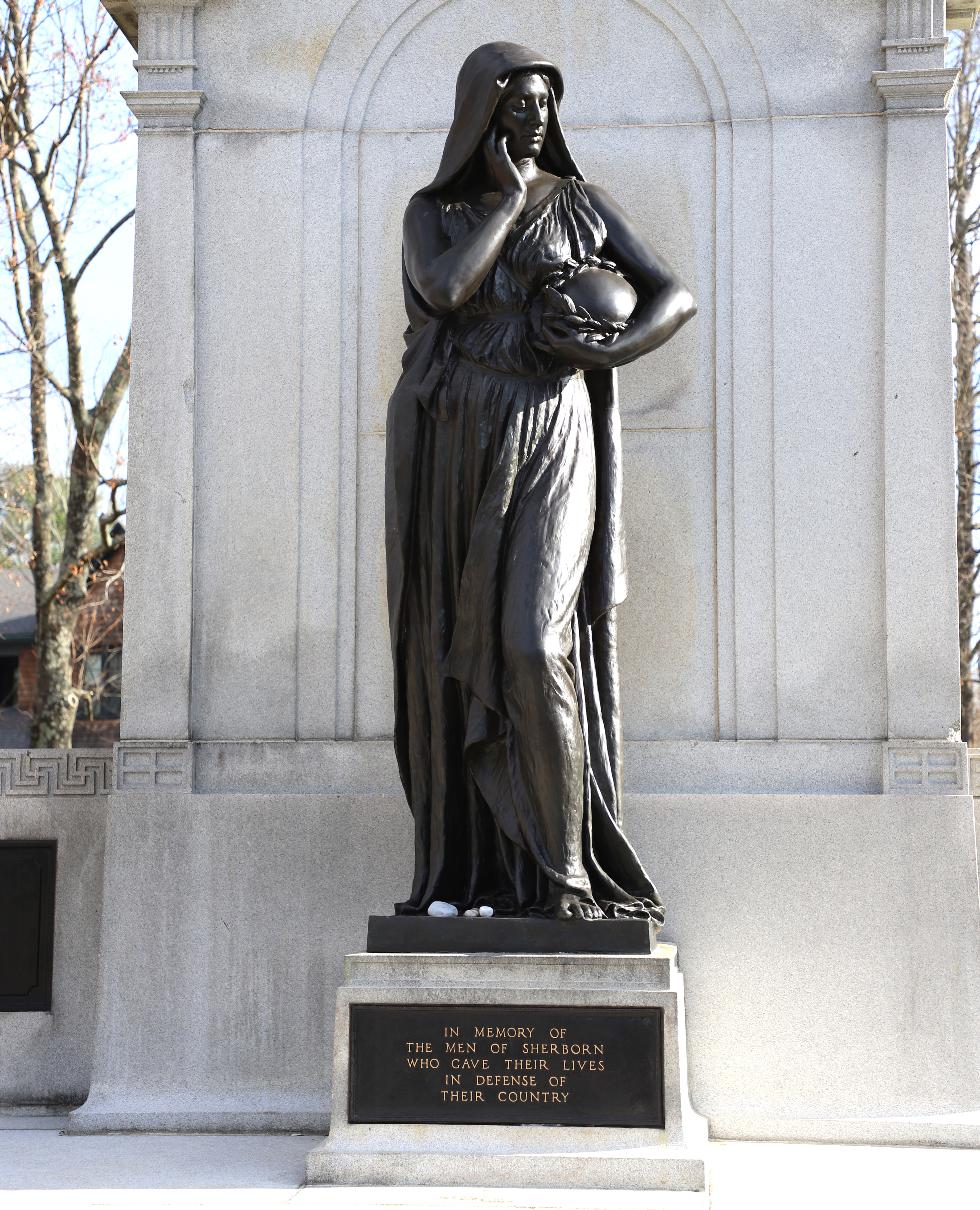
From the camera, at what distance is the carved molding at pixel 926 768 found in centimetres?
782

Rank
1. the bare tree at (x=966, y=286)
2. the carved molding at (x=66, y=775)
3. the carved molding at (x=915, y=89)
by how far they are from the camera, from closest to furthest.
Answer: the carved molding at (x=915, y=89) → the carved molding at (x=66, y=775) → the bare tree at (x=966, y=286)

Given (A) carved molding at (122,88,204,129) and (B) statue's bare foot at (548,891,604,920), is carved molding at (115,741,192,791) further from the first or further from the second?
→ (A) carved molding at (122,88,204,129)

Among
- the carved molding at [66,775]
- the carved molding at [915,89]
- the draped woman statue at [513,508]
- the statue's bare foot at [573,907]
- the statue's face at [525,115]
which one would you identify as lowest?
the statue's bare foot at [573,907]

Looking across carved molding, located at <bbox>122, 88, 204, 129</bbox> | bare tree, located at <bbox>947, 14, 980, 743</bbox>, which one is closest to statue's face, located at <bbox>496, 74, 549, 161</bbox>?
carved molding, located at <bbox>122, 88, 204, 129</bbox>

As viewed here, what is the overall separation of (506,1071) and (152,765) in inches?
102

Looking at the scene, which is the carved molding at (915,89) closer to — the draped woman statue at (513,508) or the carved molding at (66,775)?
the draped woman statue at (513,508)

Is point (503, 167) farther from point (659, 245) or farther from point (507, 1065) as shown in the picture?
point (507, 1065)

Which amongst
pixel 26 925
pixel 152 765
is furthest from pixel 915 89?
pixel 26 925

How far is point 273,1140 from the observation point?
7590mm

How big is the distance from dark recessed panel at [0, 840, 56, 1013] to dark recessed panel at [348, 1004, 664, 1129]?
241cm

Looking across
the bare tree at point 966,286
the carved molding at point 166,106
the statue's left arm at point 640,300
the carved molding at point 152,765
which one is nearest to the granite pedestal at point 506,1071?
the carved molding at point 152,765

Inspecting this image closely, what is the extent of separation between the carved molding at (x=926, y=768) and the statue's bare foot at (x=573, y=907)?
1886 mm

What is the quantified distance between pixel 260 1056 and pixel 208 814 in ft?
3.62

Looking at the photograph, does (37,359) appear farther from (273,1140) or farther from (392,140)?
(273,1140)
